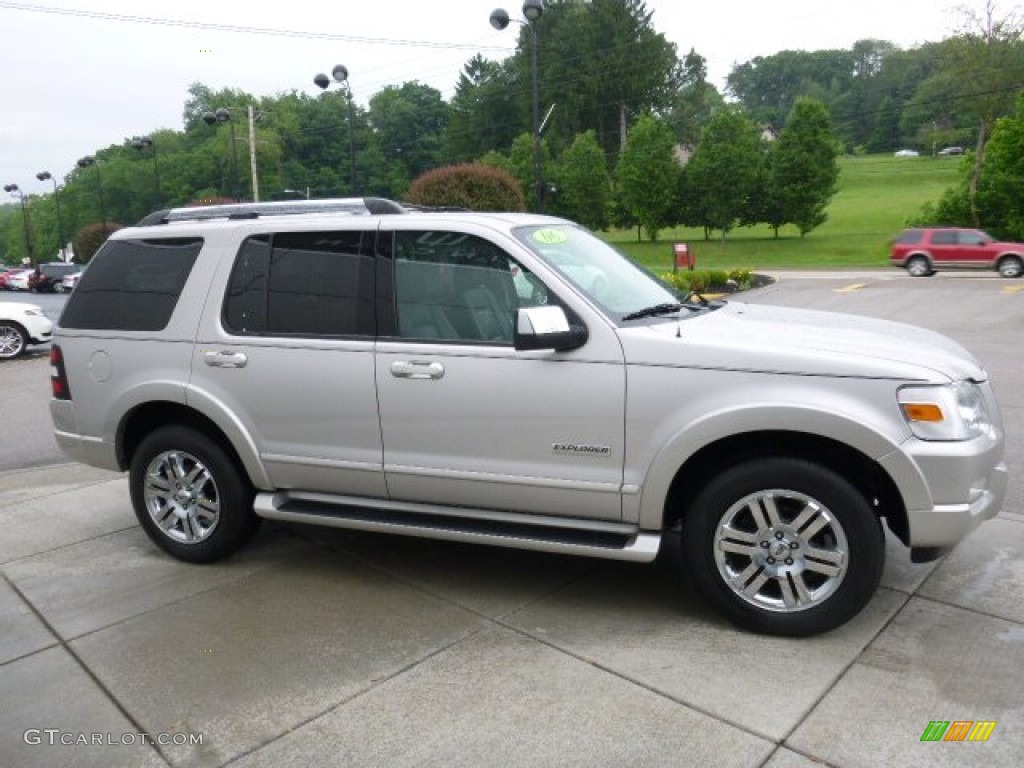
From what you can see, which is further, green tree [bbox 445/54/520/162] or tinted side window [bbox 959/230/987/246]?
green tree [bbox 445/54/520/162]

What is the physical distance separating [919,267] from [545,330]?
28916mm

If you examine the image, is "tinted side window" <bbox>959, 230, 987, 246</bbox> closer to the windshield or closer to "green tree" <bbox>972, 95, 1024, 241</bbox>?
"green tree" <bbox>972, 95, 1024, 241</bbox>

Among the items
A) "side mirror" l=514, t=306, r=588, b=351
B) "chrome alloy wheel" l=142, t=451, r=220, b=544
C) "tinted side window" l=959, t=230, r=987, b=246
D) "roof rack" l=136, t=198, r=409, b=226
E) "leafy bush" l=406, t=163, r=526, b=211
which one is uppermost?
"leafy bush" l=406, t=163, r=526, b=211

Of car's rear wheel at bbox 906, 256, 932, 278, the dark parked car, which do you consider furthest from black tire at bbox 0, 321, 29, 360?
the dark parked car

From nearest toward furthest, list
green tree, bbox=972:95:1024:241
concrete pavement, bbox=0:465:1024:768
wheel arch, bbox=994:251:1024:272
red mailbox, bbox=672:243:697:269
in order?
concrete pavement, bbox=0:465:1024:768
wheel arch, bbox=994:251:1024:272
red mailbox, bbox=672:243:697:269
green tree, bbox=972:95:1024:241

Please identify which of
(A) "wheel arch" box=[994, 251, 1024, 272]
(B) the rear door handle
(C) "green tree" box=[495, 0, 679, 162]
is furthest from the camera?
(C) "green tree" box=[495, 0, 679, 162]

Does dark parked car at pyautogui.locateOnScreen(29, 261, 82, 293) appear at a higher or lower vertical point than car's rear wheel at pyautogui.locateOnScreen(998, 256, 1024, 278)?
lower

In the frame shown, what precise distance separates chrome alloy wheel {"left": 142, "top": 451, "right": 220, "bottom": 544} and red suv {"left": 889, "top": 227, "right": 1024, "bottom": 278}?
28091 mm

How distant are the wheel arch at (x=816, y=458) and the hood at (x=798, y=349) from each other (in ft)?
1.02

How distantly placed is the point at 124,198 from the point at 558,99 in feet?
161

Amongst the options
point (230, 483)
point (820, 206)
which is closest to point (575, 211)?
point (820, 206)

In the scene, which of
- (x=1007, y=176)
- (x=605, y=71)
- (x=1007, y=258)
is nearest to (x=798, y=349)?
(x=1007, y=258)

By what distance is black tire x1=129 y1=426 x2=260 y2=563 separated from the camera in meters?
4.62

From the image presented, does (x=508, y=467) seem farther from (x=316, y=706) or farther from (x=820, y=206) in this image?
(x=820, y=206)
